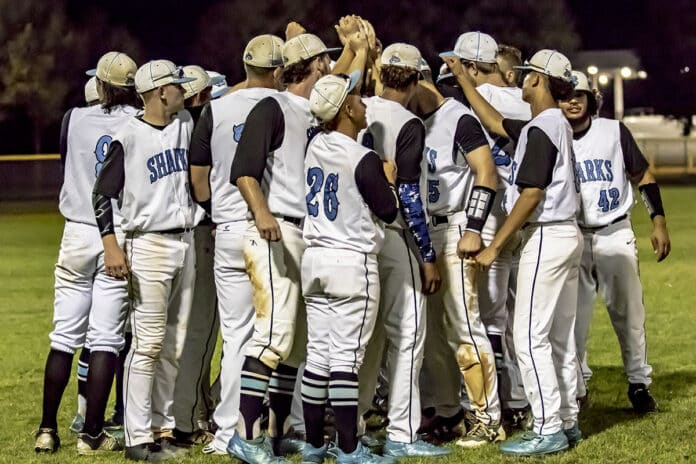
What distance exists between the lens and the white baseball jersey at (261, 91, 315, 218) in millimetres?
5949

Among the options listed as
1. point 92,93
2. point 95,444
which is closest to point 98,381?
point 95,444

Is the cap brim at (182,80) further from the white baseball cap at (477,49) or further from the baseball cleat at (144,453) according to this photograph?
the baseball cleat at (144,453)

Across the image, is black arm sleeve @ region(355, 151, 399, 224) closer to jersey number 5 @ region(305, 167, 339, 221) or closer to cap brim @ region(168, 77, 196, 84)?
jersey number 5 @ region(305, 167, 339, 221)

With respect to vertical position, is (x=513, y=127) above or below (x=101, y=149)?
above

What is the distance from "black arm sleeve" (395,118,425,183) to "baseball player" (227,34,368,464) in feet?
1.58

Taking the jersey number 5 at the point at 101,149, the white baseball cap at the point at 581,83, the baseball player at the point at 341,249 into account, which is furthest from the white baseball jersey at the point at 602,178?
the jersey number 5 at the point at 101,149

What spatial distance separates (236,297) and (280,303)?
0.37 meters

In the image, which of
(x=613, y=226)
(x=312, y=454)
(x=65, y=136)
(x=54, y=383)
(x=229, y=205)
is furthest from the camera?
(x=613, y=226)

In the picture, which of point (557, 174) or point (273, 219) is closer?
point (273, 219)

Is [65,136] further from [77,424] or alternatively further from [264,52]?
[77,424]

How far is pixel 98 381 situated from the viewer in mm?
6223

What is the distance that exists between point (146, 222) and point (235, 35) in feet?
158

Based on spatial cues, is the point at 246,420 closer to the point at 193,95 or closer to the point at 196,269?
the point at 196,269

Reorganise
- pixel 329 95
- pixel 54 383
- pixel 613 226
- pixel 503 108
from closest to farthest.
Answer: pixel 329 95, pixel 54 383, pixel 503 108, pixel 613 226
